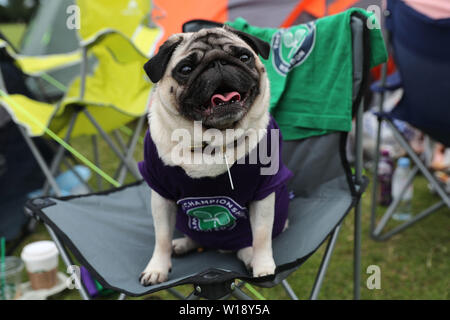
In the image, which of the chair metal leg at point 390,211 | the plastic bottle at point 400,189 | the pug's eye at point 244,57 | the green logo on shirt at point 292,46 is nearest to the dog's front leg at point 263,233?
the pug's eye at point 244,57

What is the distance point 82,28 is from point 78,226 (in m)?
1.70

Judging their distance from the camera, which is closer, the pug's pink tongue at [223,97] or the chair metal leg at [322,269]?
the pug's pink tongue at [223,97]

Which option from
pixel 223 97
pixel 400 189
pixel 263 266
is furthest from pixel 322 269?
pixel 400 189

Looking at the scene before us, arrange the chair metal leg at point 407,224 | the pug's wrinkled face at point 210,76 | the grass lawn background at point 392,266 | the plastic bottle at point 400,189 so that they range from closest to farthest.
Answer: the pug's wrinkled face at point 210,76 → the grass lawn background at point 392,266 → the chair metal leg at point 407,224 → the plastic bottle at point 400,189

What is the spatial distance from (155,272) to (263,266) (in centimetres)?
28

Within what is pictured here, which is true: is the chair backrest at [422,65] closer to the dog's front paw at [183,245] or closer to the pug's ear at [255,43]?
the pug's ear at [255,43]

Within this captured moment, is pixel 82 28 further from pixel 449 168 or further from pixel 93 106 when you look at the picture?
pixel 449 168

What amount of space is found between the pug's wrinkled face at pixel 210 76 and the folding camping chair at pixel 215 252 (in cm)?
37

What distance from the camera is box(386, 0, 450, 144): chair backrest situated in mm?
1505

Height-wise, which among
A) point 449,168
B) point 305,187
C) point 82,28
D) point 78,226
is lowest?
point 449,168

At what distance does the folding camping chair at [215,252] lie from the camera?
1017 mm

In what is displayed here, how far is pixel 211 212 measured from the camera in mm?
1100

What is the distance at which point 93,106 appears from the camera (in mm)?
1764
